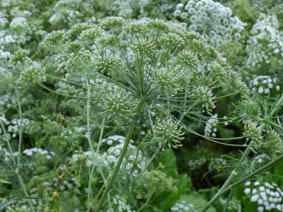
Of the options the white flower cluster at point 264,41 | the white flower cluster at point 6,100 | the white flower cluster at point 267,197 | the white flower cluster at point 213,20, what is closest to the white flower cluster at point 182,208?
the white flower cluster at point 267,197

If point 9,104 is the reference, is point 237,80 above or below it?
above

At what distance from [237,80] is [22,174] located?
2.11 m

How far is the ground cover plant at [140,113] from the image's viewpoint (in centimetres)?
199

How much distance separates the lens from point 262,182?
8.99 ft

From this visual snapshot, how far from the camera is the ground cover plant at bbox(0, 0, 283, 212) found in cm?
199

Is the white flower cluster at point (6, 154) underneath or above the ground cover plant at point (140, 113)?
underneath

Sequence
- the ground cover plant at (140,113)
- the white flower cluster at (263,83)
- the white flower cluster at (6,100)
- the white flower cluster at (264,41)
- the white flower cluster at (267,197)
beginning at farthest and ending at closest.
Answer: the white flower cluster at (264,41) → the white flower cluster at (263,83) → the white flower cluster at (6,100) → the white flower cluster at (267,197) → the ground cover plant at (140,113)

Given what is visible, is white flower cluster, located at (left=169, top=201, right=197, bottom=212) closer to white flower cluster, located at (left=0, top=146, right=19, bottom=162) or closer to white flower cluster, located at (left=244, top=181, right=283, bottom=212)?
white flower cluster, located at (left=244, top=181, right=283, bottom=212)

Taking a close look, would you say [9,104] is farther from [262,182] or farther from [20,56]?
Answer: [262,182]

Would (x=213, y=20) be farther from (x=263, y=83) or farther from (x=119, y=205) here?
(x=119, y=205)

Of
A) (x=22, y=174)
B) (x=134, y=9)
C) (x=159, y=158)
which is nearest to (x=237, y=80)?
(x=159, y=158)

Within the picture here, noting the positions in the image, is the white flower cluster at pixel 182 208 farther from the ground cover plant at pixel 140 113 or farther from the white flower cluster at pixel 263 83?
the white flower cluster at pixel 263 83

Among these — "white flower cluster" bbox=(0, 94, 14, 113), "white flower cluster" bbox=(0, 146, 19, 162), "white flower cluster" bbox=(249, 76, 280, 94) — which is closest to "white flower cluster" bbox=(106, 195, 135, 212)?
"white flower cluster" bbox=(0, 146, 19, 162)

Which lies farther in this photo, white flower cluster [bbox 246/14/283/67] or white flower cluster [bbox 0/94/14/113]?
white flower cluster [bbox 246/14/283/67]
